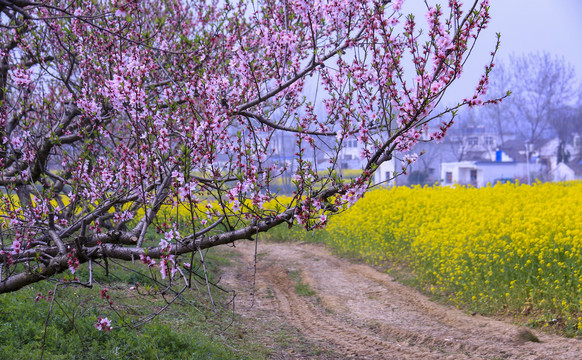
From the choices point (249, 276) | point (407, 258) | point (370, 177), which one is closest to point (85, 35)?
point (370, 177)

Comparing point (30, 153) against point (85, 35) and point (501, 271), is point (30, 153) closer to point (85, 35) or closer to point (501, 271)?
point (85, 35)

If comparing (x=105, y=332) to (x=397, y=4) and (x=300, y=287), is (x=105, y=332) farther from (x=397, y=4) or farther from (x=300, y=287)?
(x=300, y=287)

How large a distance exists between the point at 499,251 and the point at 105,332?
5.52 metres

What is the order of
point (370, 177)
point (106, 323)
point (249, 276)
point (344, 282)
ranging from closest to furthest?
1. point (370, 177)
2. point (106, 323)
3. point (344, 282)
4. point (249, 276)

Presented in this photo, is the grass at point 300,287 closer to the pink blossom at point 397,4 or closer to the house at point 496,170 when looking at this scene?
the pink blossom at point 397,4

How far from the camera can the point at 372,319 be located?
7.92 meters

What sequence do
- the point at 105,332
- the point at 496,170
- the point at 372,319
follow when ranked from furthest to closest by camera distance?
the point at 496,170 < the point at 372,319 < the point at 105,332

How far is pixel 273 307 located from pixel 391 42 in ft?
18.0

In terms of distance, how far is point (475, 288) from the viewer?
7.98 meters

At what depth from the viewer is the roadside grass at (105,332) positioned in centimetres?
493

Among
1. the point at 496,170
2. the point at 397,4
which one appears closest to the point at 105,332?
the point at 397,4

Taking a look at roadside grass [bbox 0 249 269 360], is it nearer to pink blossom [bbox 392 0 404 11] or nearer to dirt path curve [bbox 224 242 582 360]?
dirt path curve [bbox 224 242 582 360]

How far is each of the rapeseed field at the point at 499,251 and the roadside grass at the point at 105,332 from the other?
3573 millimetres

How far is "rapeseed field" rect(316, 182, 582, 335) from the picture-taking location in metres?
6.98
